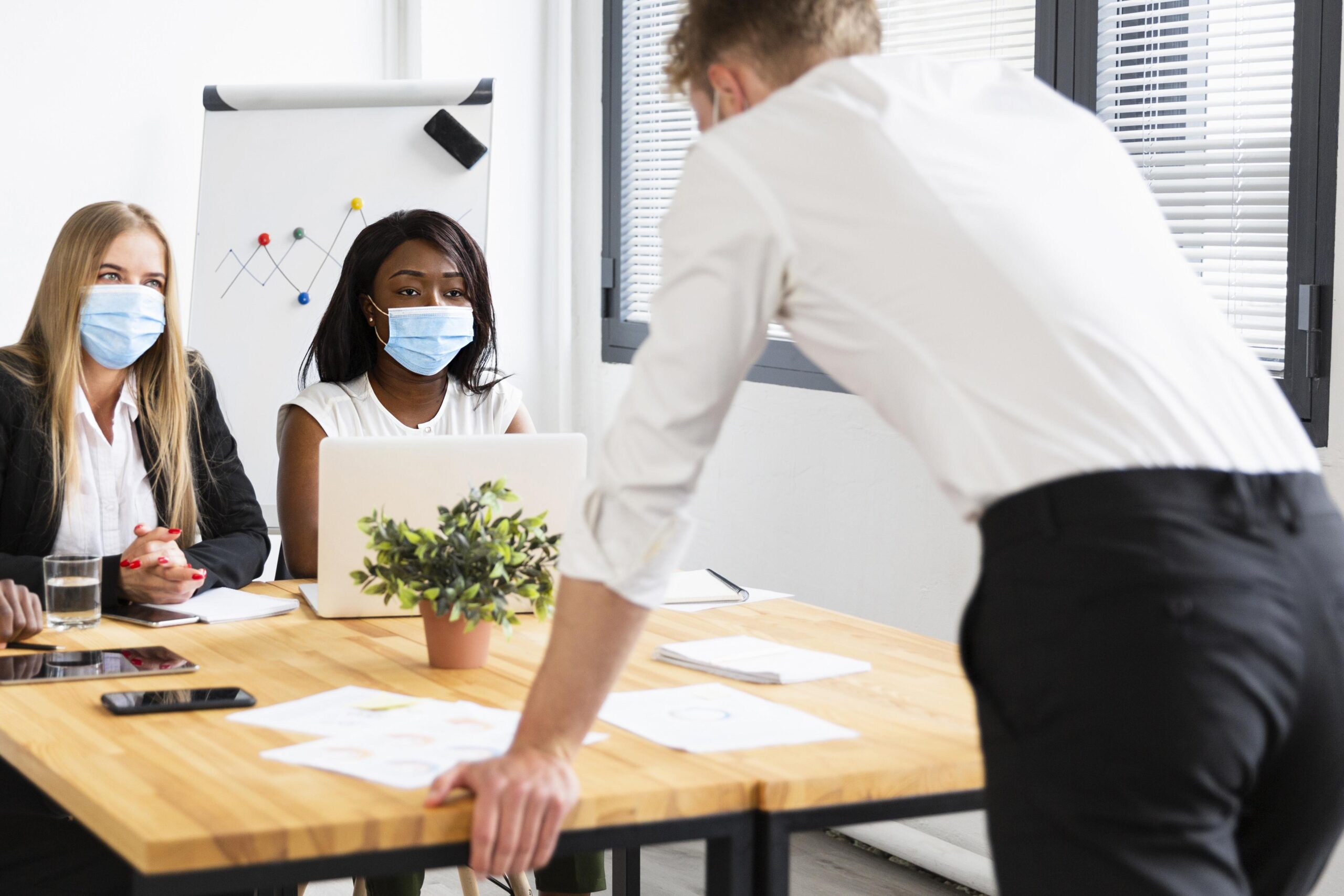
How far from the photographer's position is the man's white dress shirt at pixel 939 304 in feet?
3.18

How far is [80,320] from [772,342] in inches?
71.7

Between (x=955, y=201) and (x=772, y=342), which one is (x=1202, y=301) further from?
(x=772, y=342)

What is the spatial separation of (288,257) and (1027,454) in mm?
2893

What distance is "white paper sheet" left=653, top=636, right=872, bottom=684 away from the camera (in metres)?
1.68

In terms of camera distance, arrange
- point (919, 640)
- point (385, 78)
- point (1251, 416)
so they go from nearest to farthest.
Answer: point (1251, 416) < point (919, 640) < point (385, 78)

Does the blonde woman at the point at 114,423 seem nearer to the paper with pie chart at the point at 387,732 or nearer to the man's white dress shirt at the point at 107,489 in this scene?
the man's white dress shirt at the point at 107,489

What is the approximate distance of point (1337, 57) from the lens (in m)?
2.39

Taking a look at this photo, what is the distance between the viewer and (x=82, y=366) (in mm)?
2439

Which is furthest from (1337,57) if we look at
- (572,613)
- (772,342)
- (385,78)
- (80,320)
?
(385,78)

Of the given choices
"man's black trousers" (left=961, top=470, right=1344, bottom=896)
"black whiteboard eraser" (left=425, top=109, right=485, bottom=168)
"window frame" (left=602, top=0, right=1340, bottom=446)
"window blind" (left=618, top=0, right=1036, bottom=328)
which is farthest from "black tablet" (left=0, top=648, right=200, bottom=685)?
"window blind" (left=618, top=0, right=1036, bottom=328)

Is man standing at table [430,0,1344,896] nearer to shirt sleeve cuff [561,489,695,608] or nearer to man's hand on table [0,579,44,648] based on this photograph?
shirt sleeve cuff [561,489,695,608]

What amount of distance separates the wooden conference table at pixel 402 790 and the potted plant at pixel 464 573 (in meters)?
0.05

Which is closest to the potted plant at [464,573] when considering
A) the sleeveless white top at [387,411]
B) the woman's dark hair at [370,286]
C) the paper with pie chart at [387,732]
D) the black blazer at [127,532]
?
the paper with pie chart at [387,732]

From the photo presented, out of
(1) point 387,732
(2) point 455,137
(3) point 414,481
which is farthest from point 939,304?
(2) point 455,137
